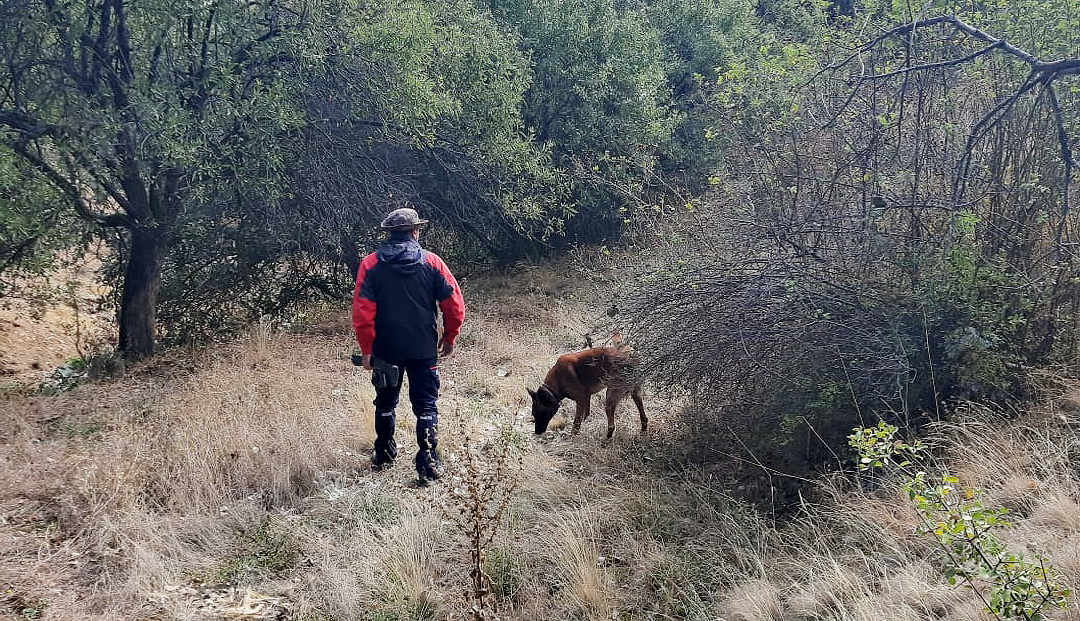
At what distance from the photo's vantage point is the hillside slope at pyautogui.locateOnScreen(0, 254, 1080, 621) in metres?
3.79

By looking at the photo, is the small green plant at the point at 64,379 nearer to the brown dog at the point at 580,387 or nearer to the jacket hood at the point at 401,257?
the jacket hood at the point at 401,257

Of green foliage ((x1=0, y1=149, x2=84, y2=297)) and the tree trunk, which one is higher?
green foliage ((x1=0, y1=149, x2=84, y2=297))

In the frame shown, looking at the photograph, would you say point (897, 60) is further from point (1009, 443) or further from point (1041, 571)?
point (1041, 571)

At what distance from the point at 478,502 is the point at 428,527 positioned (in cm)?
121

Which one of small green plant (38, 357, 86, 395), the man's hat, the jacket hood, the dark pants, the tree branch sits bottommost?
small green plant (38, 357, 86, 395)

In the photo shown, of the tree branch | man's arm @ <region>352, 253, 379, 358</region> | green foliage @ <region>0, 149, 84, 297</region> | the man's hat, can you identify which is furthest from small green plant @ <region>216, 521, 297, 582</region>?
the tree branch

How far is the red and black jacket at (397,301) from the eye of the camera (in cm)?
545

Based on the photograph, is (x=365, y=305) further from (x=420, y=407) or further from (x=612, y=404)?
(x=612, y=404)

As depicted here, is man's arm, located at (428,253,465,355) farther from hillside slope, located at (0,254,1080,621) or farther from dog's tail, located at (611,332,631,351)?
dog's tail, located at (611,332,631,351)

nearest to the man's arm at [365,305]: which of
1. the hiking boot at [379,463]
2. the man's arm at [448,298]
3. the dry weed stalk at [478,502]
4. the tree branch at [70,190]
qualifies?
the man's arm at [448,298]

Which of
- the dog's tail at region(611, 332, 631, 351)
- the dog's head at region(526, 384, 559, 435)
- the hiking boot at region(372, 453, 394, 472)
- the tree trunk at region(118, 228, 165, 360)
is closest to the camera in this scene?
the hiking boot at region(372, 453, 394, 472)

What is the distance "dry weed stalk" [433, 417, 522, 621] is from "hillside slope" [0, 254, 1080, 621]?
0.10 metres

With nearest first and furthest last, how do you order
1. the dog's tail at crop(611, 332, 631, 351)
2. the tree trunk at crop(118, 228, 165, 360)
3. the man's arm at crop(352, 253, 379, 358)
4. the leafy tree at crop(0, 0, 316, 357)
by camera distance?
the man's arm at crop(352, 253, 379, 358) < the dog's tail at crop(611, 332, 631, 351) < the leafy tree at crop(0, 0, 316, 357) < the tree trunk at crop(118, 228, 165, 360)

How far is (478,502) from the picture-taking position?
3.65 m
